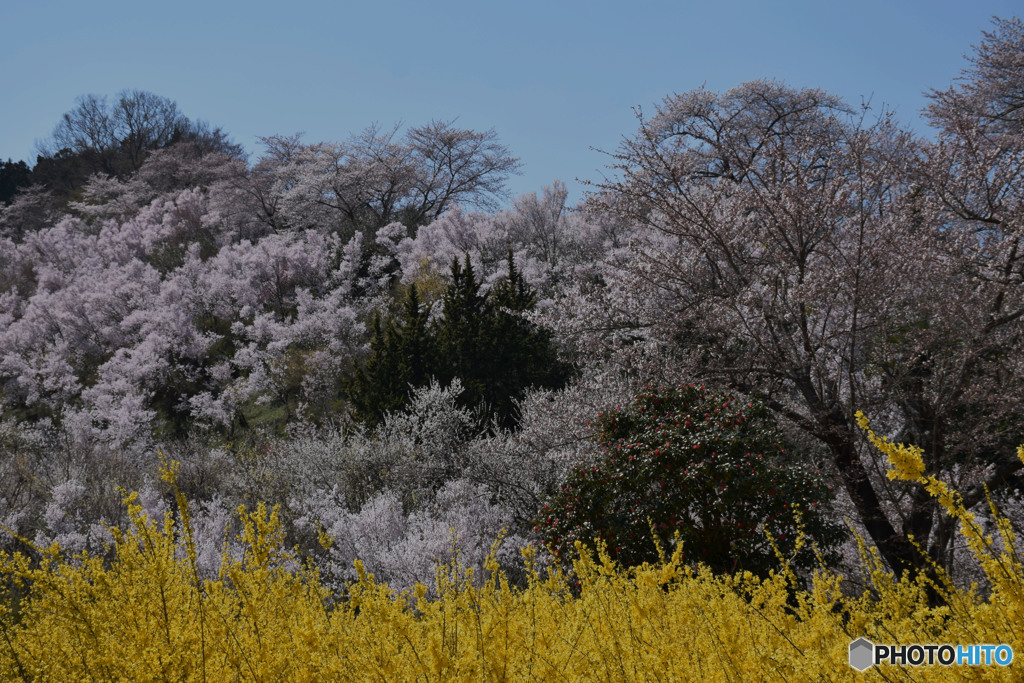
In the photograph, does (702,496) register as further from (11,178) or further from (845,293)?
(11,178)

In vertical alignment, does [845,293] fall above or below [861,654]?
above

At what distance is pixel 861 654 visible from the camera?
224cm

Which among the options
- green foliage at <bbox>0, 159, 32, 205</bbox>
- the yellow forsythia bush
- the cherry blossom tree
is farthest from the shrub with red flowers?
green foliage at <bbox>0, 159, 32, 205</bbox>

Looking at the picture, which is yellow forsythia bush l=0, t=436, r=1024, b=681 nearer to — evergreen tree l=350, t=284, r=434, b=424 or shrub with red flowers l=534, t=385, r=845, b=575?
shrub with red flowers l=534, t=385, r=845, b=575

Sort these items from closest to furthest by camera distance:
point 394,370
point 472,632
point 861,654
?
point 861,654 < point 472,632 < point 394,370

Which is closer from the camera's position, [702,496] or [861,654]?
[861,654]

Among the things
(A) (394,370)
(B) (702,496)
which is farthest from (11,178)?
(B) (702,496)

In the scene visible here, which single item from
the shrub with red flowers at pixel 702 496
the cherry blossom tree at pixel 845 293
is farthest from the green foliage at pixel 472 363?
the shrub with red flowers at pixel 702 496

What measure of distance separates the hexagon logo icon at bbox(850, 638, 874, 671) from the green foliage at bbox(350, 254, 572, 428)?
11065 millimetres

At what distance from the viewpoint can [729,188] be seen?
859 centimetres

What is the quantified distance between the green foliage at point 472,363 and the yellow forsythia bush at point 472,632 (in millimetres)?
9593

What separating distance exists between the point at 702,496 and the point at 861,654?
13.4 ft

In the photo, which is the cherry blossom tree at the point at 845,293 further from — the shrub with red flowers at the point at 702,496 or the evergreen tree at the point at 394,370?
the evergreen tree at the point at 394,370

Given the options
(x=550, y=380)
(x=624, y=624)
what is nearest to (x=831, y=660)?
(x=624, y=624)
